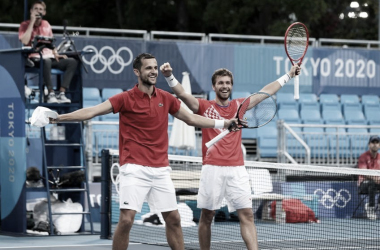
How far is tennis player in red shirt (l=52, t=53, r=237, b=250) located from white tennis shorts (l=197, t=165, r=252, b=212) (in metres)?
0.78

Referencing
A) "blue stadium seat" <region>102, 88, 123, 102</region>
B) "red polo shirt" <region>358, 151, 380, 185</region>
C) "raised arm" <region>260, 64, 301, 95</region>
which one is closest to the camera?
"raised arm" <region>260, 64, 301, 95</region>

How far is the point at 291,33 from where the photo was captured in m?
10.1

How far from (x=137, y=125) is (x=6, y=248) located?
380 cm

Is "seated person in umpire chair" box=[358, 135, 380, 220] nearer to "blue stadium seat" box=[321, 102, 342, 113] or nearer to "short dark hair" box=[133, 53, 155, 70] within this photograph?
"blue stadium seat" box=[321, 102, 342, 113]

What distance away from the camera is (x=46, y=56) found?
13.8m

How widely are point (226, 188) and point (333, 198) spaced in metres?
8.42

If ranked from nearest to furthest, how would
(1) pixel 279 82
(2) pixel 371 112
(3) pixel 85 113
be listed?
(3) pixel 85 113, (1) pixel 279 82, (2) pixel 371 112

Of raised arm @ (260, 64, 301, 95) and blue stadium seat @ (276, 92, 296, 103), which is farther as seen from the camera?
blue stadium seat @ (276, 92, 296, 103)

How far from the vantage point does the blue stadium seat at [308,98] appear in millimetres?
22120

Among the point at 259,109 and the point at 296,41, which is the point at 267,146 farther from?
the point at 259,109

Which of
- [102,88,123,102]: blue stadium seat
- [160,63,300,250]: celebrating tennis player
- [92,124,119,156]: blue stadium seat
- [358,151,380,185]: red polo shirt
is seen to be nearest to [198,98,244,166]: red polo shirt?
[160,63,300,250]: celebrating tennis player

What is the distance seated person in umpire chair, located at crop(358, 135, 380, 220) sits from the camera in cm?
1709

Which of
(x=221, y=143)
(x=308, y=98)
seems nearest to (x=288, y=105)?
(x=308, y=98)

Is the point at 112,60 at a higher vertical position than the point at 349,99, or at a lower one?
higher
